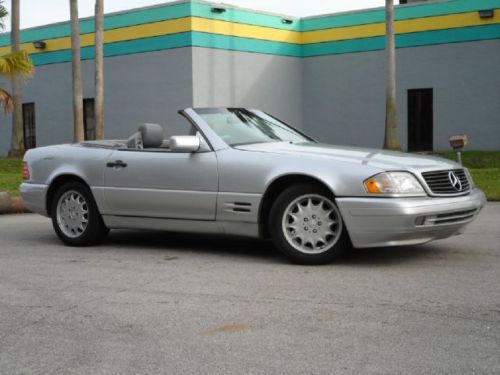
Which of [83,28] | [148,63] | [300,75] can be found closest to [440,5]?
[300,75]

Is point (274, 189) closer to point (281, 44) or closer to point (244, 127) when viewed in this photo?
point (244, 127)

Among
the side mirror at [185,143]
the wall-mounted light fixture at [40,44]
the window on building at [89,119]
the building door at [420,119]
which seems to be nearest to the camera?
the side mirror at [185,143]

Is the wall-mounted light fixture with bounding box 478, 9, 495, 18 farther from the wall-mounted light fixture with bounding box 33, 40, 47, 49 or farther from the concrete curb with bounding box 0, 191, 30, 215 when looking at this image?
the concrete curb with bounding box 0, 191, 30, 215

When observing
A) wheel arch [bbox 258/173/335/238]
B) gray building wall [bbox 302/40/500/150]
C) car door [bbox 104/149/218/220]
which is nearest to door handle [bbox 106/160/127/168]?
car door [bbox 104/149/218/220]

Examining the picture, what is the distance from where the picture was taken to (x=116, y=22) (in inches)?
1118

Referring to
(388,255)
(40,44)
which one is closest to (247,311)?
(388,255)

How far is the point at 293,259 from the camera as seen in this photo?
6922 mm

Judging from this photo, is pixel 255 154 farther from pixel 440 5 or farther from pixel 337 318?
pixel 440 5

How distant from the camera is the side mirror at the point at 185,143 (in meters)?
7.33

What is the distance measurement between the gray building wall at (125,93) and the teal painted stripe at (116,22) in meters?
1.14

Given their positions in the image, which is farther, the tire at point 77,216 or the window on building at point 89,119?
the window on building at point 89,119

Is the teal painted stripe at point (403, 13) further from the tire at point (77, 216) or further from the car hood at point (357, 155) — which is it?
the tire at point (77, 216)

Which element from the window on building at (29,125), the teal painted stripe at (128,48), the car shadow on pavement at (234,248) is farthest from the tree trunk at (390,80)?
the car shadow on pavement at (234,248)

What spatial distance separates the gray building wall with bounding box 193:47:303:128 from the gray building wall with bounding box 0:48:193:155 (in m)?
0.62
